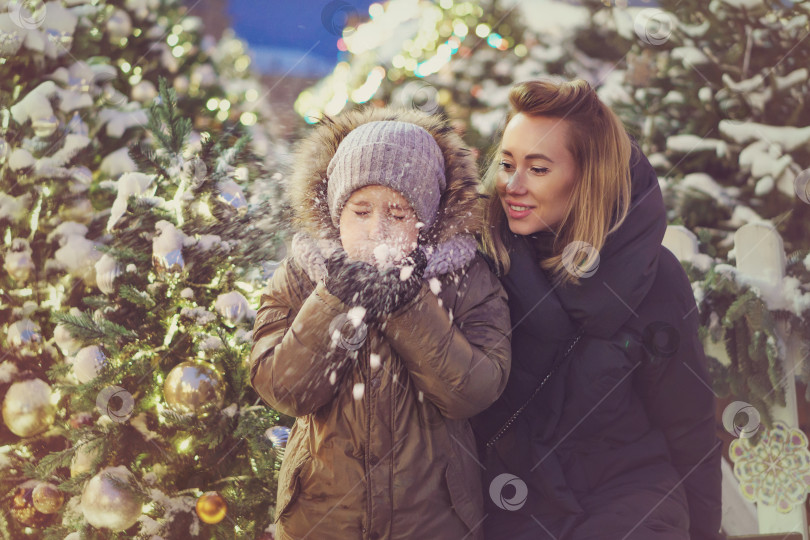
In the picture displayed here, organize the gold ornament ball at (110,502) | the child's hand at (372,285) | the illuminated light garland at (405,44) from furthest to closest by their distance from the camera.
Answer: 1. the illuminated light garland at (405,44)
2. the gold ornament ball at (110,502)
3. the child's hand at (372,285)

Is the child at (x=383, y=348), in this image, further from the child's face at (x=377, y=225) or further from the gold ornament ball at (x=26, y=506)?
the gold ornament ball at (x=26, y=506)

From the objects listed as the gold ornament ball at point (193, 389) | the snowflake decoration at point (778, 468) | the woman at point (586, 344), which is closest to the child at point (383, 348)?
the woman at point (586, 344)

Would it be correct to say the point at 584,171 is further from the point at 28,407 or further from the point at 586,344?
the point at 28,407

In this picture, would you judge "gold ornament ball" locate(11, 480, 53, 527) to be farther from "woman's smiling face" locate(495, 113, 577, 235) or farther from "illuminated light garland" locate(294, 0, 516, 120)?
"illuminated light garland" locate(294, 0, 516, 120)

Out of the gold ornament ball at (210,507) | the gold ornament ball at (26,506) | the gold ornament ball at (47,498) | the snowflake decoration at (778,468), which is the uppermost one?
the gold ornament ball at (210,507)

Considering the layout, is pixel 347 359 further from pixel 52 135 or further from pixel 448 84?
pixel 448 84

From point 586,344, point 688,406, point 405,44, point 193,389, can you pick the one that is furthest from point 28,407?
point 405,44

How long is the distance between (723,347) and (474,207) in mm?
1523

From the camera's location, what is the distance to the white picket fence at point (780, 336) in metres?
2.85

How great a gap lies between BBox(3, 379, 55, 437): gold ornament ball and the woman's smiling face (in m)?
1.81

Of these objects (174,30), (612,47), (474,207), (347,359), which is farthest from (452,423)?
(612,47)

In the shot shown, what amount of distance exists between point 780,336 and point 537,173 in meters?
1.43

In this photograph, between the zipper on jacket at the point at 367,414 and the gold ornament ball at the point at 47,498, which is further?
the gold ornament ball at the point at 47,498

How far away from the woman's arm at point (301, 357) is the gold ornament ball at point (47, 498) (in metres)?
1.27
